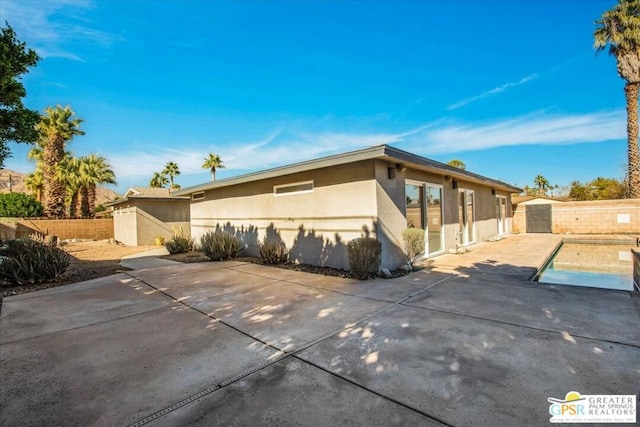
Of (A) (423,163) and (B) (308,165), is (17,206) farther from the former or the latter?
(A) (423,163)

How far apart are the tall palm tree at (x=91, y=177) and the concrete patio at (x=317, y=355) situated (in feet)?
77.3

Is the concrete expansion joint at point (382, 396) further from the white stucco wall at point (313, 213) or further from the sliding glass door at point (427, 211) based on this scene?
the sliding glass door at point (427, 211)

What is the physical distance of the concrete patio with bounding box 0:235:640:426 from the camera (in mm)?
2164

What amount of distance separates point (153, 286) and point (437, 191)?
8568 mm

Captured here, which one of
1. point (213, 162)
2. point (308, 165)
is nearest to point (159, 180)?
point (213, 162)

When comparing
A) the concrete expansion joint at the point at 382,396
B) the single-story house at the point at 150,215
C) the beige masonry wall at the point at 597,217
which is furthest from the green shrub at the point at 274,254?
the beige masonry wall at the point at 597,217

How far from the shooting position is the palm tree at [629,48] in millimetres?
15883

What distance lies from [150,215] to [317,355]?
55.1 ft

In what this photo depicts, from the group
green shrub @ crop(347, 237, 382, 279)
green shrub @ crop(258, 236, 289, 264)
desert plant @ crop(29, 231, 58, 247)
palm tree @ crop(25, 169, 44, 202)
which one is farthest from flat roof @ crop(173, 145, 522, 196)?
palm tree @ crop(25, 169, 44, 202)

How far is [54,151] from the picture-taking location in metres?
22.4

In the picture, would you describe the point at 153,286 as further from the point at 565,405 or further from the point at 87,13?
the point at 87,13

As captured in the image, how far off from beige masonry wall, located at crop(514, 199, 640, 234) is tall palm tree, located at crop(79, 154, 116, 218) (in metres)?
33.5

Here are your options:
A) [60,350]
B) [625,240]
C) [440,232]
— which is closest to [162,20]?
[60,350]

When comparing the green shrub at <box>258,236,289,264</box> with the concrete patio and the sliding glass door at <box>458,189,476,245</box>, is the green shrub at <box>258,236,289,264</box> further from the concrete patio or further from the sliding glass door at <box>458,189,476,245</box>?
the sliding glass door at <box>458,189,476,245</box>
